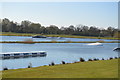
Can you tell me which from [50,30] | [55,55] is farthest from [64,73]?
[50,30]

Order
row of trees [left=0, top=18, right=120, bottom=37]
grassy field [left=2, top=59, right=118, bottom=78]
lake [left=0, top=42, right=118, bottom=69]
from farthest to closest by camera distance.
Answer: row of trees [left=0, top=18, right=120, bottom=37]
lake [left=0, top=42, right=118, bottom=69]
grassy field [left=2, top=59, right=118, bottom=78]

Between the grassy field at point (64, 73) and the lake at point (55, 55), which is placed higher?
the grassy field at point (64, 73)

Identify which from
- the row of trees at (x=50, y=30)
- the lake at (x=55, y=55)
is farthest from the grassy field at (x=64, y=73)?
the row of trees at (x=50, y=30)

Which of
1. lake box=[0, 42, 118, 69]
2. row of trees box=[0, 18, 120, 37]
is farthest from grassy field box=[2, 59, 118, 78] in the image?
row of trees box=[0, 18, 120, 37]

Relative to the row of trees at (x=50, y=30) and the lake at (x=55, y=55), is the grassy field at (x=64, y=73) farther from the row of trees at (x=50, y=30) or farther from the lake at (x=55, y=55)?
the row of trees at (x=50, y=30)

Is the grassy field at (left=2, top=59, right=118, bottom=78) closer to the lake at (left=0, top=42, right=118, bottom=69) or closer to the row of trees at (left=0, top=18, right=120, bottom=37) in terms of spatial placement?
the lake at (left=0, top=42, right=118, bottom=69)

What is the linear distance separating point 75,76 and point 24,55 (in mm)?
19360

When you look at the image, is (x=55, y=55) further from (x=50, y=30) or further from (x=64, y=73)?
(x=50, y=30)

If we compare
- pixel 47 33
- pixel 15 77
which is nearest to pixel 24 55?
pixel 15 77

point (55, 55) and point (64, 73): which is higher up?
point (64, 73)

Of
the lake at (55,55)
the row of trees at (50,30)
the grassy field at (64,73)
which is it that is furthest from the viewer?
the row of trees at (50,30)

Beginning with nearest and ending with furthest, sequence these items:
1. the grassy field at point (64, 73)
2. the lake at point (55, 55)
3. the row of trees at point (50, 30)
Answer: the grassy field at point (64, 73)
the lake at point (55, 55)
the row of trees at point (50, 30)

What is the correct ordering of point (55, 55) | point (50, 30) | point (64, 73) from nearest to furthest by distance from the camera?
point (64, 73) < point (55, 55) < point (50, 30)

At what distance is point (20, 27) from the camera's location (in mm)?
95875
